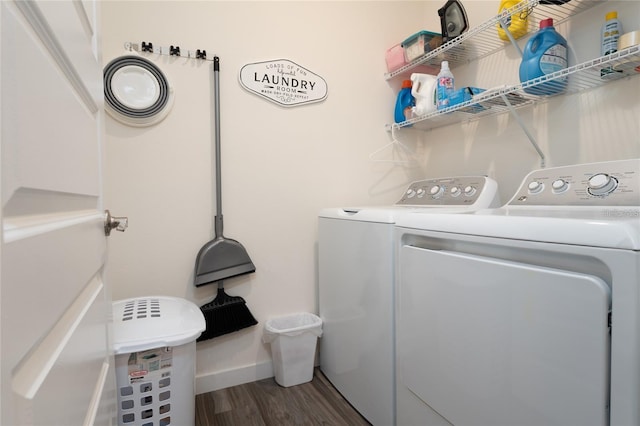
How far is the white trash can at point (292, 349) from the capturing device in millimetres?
1721

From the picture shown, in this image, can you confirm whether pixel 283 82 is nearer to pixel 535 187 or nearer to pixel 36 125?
pixel 535 187

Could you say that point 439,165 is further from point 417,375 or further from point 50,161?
point 50,161

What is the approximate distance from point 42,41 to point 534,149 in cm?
179

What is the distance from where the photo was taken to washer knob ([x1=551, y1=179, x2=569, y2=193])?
3.94 ft

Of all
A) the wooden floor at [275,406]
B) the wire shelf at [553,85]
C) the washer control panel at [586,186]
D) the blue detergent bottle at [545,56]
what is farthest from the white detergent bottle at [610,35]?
the wooden floor at [275,406]

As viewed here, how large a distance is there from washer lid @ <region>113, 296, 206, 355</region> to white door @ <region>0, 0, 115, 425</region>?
431 millimetres

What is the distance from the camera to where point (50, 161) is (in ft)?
1.33

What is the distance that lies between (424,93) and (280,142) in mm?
844

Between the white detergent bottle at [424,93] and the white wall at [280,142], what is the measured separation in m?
0.28

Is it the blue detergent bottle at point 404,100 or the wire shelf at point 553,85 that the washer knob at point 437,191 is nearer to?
the wire shelf at point 553,85

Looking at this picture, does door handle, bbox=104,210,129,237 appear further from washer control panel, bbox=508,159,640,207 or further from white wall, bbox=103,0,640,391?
washer control panel, bbox=508,159,640,207

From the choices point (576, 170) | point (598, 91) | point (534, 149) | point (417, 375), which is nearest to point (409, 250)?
point (417, 375)

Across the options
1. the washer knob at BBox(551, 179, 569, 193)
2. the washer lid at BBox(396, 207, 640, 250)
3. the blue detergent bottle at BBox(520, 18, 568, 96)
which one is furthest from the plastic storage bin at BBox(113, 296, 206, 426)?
the blue detergent bottle at BBox(520, 18, 568, 96)

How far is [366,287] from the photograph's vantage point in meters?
1.45
